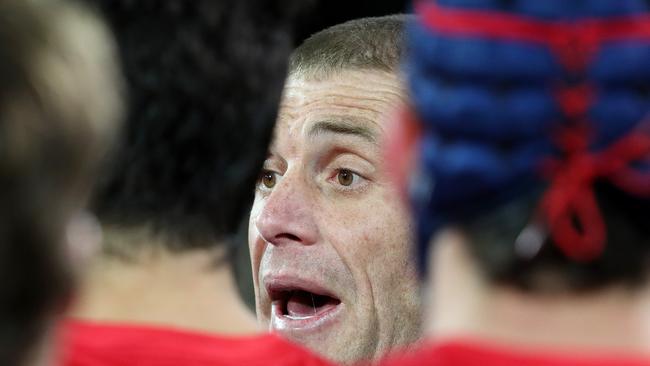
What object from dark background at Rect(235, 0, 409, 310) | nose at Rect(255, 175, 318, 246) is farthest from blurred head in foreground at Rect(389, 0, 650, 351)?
dark background at Rect(235, 0, 409, 310)

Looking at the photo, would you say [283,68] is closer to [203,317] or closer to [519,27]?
[203,317]

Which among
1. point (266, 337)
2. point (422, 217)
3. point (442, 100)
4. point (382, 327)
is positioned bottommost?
point (382, 327)

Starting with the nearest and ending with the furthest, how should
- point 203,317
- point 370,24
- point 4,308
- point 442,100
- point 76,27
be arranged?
1. point 4,308
2. point 76,27
3. point 442,100
4. point 203,317
5. point 370,24

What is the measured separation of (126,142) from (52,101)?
0.52 metres

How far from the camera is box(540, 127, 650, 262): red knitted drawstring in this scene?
1481mm

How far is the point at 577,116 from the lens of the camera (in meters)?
1.50

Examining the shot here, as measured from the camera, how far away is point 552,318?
148cm

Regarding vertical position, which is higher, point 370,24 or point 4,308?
point 4,308

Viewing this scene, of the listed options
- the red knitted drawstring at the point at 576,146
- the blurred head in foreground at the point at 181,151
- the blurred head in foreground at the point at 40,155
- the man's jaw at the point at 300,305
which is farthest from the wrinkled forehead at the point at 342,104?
the blurred head in foreground at the point at 40,155

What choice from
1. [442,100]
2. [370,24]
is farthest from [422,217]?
[370,24]

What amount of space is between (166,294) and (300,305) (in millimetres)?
1462

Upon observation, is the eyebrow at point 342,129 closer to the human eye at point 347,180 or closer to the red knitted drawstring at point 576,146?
the human eye at point 347,180

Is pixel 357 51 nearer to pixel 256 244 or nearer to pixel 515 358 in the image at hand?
pixel 256 244

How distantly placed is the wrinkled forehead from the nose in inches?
4.8
